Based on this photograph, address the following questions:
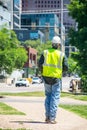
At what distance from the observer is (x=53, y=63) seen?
11633 mm

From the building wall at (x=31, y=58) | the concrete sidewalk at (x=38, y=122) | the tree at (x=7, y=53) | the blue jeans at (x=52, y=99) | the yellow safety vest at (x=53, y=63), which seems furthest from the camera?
the building wall at (x=31, y=58)

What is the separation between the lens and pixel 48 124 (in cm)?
1109

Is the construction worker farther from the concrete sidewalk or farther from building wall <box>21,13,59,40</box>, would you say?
building wall <box>21,13,59,40</box>

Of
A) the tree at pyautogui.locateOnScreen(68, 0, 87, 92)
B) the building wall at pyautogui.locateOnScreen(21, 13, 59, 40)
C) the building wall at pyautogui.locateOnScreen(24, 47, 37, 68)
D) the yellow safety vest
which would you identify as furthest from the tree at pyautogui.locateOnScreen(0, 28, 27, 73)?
the building wall at pyautogui.locateOnScreen(21, 13, 59, 40)

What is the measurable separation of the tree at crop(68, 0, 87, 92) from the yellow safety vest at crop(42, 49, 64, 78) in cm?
2248

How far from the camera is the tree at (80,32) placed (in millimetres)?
34406

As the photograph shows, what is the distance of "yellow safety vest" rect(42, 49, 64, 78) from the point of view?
38.1ft

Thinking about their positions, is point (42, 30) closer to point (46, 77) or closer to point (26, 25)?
point (26, 25)

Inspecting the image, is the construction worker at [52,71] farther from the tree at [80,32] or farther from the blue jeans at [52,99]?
the tree at [80,32]

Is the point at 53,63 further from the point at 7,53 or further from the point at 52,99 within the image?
the point at 7,53

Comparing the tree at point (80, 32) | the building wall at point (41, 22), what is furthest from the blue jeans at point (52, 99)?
the building wall at point (41, 22)

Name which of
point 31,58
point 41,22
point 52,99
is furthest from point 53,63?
point 41,22

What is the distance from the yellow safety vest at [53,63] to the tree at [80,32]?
22.5 meters

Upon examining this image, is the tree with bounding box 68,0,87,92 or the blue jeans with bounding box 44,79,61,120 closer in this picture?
the blue jeans with bounding box 44,79,61,120
